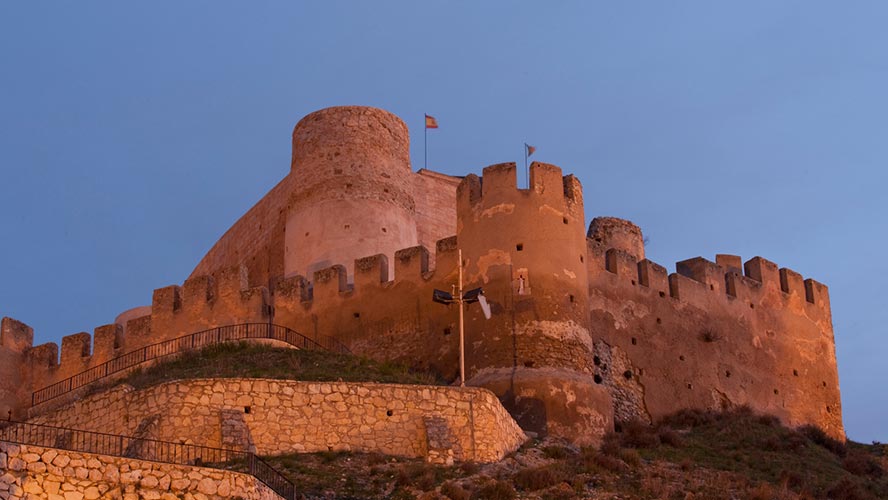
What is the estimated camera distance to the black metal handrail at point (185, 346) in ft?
124

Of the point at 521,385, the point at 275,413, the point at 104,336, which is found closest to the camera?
the point at 275,413

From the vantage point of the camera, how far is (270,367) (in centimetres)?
3177

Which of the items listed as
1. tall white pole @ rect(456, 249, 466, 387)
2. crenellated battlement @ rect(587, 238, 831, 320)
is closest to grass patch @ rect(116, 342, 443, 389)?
tall white pole @ rect(456, 249, 466, 387)

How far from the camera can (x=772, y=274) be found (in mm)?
43188

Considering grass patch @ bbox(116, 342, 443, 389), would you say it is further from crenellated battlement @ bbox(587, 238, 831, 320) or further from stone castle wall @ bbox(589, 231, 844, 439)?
crenellated battlement @ bbox(587, 238, 831, 320)

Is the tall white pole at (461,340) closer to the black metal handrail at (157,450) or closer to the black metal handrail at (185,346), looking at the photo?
the black metal handrail at (185,346)

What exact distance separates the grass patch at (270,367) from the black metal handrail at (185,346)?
1.70m

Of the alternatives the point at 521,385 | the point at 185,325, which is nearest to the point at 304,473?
the point at 521,385

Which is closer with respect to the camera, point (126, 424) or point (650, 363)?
point (126, 424)

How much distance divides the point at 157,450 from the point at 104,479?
525 centimetres

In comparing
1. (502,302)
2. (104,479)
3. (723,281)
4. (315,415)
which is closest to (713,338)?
(723,281)

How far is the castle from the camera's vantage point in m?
34.6

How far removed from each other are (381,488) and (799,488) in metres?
9.46

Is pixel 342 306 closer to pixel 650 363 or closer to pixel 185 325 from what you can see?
pixel 185 325
